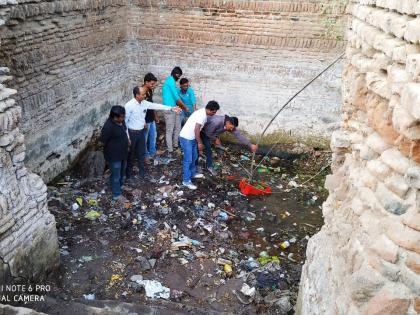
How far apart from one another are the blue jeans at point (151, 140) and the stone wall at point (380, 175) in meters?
4.40

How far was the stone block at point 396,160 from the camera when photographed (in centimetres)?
165

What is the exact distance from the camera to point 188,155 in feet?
19.0

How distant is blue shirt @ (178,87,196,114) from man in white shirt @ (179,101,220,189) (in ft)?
3.96

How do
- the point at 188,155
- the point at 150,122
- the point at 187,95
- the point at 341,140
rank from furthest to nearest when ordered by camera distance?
the point at 187,95 < the point at 150,122 < the point at 188,155 < the point at 341,140

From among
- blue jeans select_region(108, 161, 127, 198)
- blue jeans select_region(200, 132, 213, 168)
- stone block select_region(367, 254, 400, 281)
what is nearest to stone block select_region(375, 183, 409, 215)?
stone block select_region(367, 254, 400, 281)

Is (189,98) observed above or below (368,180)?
below

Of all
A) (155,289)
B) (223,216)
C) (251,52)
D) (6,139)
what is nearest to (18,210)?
(6,139)

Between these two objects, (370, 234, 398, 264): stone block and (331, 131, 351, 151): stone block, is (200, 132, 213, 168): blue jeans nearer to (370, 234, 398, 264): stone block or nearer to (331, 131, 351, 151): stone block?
(331, 131, 351, 151): stone block

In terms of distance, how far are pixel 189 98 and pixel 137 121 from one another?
1608mm

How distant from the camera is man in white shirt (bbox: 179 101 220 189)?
558cm

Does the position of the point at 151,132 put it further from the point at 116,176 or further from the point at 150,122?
the point at 116,176

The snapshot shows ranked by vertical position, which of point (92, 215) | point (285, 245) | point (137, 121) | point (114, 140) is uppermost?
point (137, 121)

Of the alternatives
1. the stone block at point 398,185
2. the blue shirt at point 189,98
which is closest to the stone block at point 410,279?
the stone block at point 398,185

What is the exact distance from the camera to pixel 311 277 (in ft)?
9.66
